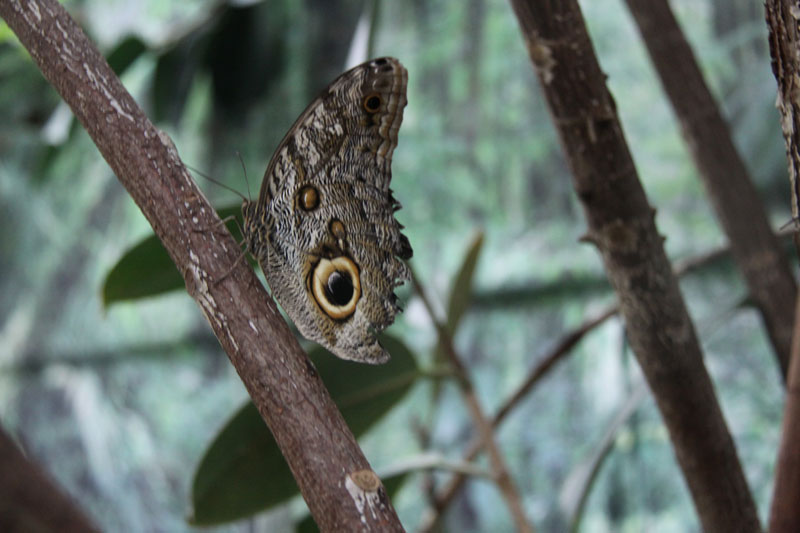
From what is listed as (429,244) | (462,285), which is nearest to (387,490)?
(462,285)

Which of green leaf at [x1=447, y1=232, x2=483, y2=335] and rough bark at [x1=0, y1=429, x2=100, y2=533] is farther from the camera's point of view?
green leaf at [x1=447, y1=232, x2=483, y2=335]

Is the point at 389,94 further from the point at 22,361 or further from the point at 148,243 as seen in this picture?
the point at 22,361

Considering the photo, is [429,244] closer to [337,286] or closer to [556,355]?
[556,355]

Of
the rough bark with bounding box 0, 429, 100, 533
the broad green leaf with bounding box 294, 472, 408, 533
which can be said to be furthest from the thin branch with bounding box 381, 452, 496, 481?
the rough bark with bounding box 0, 429, 100, 533

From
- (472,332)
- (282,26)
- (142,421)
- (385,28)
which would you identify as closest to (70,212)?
(142,421)

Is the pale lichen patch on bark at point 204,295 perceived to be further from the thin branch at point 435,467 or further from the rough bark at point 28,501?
the thin branch at point 435,467

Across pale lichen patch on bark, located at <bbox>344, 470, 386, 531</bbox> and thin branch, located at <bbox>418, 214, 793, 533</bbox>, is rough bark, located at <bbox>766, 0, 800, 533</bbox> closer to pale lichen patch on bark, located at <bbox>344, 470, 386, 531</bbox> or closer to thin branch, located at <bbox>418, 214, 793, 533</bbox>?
pale lichen patch on bark, located at <bbox>344, 470, 386, 531</bbox>

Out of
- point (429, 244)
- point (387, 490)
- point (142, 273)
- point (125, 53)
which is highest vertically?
point (125, 53)
